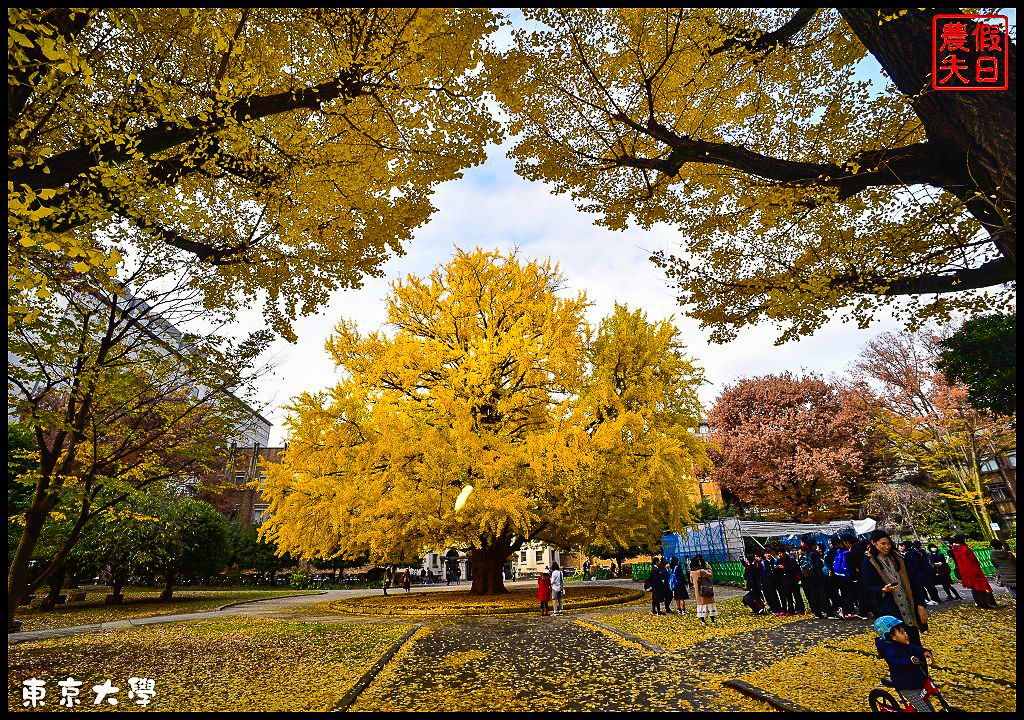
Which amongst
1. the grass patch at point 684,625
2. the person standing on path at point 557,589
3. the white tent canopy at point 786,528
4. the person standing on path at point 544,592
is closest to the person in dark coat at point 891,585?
the grass patch at point 684,625

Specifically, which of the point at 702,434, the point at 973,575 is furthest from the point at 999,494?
the point at 973,575

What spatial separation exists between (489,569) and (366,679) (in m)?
11.3

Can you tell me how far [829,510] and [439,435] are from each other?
28.7 m

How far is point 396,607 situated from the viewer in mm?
14531

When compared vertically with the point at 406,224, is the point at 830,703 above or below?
below

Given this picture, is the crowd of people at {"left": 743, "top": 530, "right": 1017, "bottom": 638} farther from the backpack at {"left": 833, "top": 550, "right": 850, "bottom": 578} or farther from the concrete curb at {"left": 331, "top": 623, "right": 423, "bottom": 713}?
the concrete curb at {"left": 331, "top": 623, "right": 423, "bottom": 713}

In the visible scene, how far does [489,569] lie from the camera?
16516 millimetres

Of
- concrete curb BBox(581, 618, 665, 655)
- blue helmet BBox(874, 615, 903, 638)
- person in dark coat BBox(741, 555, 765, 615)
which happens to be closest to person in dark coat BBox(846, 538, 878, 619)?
person in dark coat BBox(741, 555, 765, 615)

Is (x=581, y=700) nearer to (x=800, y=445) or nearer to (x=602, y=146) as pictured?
(x=602, y=146)

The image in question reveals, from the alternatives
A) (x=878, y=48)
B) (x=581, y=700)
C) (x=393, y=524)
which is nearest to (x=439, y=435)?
(x=393, y=524)

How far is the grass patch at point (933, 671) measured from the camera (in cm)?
430

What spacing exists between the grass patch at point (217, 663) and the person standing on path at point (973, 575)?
11.5 m

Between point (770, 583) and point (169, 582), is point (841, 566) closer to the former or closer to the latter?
point (770, 583)

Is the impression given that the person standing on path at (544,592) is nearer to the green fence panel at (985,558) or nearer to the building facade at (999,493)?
the green fence panel at (985,558)
